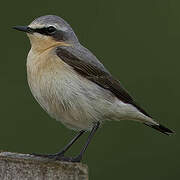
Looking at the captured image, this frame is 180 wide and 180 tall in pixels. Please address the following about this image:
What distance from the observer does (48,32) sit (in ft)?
22.3

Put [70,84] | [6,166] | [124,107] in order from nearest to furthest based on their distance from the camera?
1. [6,166]
2. [70,84]
3. [124,107]

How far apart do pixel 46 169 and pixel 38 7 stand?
5847 millimetres

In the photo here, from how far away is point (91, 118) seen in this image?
647 centimetres

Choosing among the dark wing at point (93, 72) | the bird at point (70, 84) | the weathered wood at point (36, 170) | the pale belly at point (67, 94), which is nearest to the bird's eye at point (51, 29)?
the bird at point (70, 84)

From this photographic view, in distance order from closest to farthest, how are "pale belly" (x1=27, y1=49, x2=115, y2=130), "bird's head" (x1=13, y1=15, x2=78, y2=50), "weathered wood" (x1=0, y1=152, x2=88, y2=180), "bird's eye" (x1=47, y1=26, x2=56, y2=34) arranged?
1. "weathered wood" (x1=0, y1=152, x2=88, y2=180)
2. "pale belly" (x1=27, y1=49, x2=115, y2=130)
3. "bird's head" (x1=13, y1=15, x2=78, y2=50)
4. "bird's eye" (x1=47, y1=26, x2=56, y2=34)

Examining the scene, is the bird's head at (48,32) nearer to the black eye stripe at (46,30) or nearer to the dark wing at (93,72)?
the black eye stripe at (46,30)

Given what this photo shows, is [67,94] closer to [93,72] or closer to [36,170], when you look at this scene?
[93,72]

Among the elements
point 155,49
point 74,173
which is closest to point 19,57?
point 155,49

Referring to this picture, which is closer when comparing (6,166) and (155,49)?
(6,166)

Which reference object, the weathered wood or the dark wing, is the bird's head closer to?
the dark wing

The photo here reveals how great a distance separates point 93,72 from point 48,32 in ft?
2.40

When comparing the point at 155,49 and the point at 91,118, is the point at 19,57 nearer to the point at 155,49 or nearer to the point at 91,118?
the point at 155,49

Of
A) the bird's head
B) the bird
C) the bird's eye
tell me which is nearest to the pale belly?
the bird

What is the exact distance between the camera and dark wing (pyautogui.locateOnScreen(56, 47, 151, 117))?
6504 millimetres
